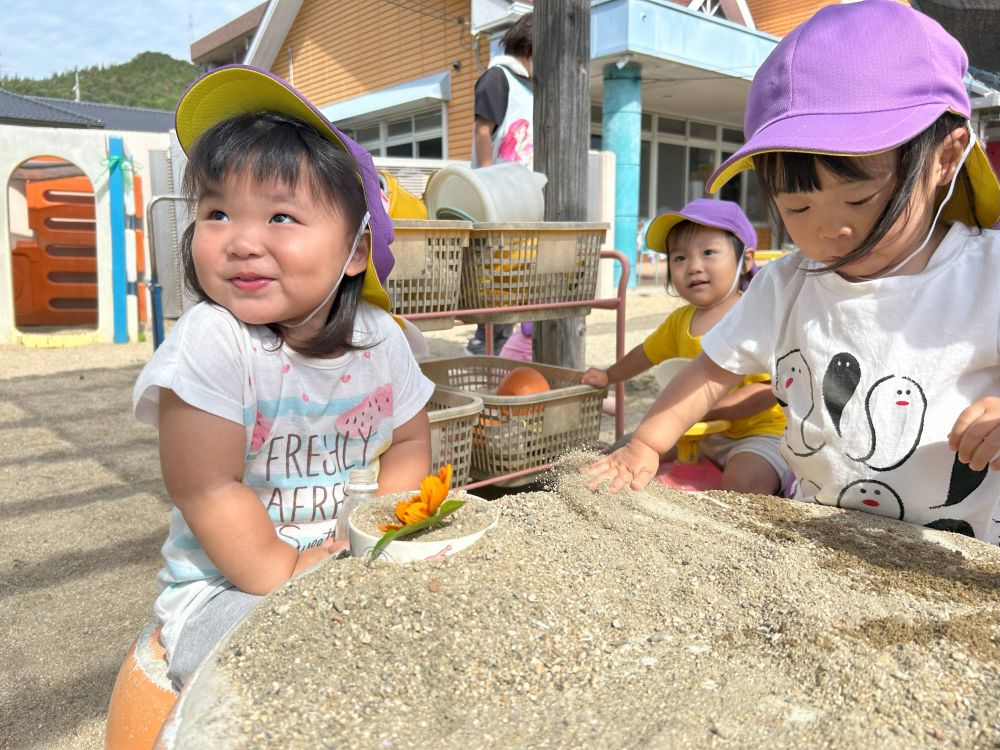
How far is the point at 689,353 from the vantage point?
2965 mm

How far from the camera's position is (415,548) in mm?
1040

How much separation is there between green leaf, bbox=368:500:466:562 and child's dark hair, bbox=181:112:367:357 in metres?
0.58

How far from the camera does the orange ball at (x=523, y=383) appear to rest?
3.14 meters

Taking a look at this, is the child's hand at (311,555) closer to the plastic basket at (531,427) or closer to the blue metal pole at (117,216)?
the plastic basket at (531,427)

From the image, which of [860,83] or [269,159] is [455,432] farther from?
[860,83]

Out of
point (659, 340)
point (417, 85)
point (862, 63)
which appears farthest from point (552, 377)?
point (417, 85)

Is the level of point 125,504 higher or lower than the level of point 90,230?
lower

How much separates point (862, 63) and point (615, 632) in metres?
1.01

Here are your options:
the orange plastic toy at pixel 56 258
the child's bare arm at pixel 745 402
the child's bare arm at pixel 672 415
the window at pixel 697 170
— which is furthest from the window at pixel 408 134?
the child's bare arm at pixel 672 415

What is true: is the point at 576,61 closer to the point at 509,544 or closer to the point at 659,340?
the point at 659,340

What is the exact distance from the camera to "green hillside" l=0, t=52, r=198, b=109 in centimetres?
6431

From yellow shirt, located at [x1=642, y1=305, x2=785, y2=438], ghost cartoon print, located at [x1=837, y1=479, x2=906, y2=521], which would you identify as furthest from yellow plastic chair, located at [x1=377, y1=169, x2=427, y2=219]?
ghost cartoon print, located at [x1=837, y1=479, x2=906, y2=521]

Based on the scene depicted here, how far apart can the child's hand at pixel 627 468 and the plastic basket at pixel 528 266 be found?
129cm

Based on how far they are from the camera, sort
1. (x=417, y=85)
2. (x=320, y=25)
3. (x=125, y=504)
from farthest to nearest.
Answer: (x=320, y=25) < (x=417, y=85) < (x=125, y=504)
